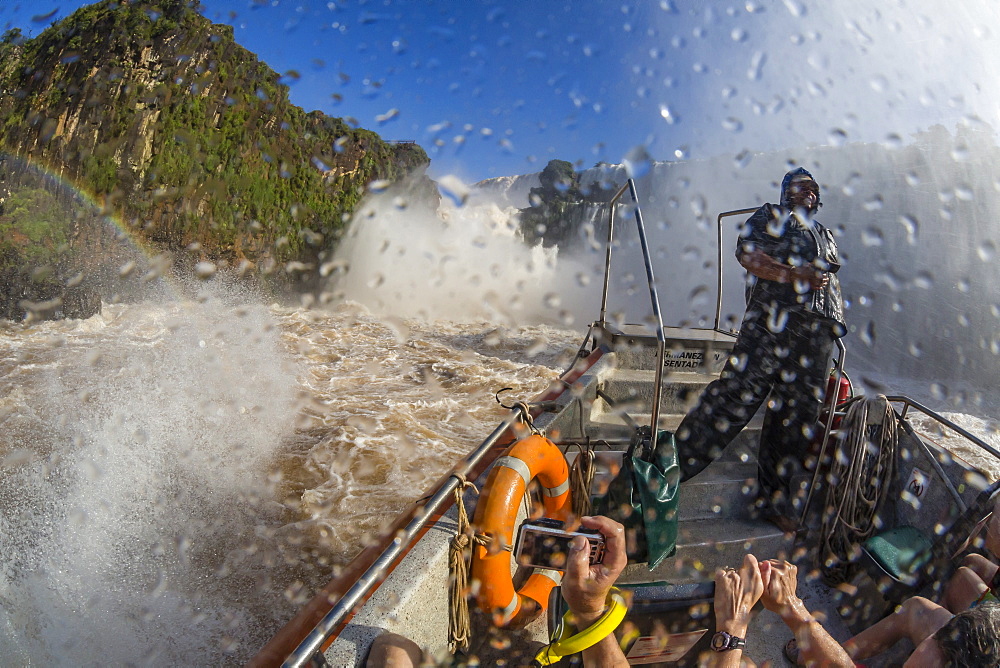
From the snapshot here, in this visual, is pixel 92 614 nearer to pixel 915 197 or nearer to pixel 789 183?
pixel 789 183

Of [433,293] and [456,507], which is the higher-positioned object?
[433,293]

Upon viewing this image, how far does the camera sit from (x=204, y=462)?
271 inches

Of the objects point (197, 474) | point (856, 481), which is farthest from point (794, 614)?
point (197, 474)

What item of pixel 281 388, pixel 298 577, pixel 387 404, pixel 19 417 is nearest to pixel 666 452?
pixel 298 577

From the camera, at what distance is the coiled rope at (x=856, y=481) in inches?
100

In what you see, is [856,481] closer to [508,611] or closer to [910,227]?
[508,611]

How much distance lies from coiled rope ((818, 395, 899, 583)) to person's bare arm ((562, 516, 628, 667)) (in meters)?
1.61

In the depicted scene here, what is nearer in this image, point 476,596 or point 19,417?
point 476,596

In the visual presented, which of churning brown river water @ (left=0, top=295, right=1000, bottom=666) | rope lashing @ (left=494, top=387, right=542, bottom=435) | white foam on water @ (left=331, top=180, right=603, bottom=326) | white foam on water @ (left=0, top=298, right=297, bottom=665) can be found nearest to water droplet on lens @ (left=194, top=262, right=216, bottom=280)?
white foam on water @ (left=331, top=180, right=603, bottom=326)

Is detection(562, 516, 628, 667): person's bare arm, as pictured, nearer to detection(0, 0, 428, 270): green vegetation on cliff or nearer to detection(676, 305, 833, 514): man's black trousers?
detection(676, 305, 833, 514): man's black trousers

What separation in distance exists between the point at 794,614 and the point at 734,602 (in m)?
0.21

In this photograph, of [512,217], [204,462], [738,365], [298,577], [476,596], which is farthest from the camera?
[512,217]

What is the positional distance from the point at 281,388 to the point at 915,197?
30.3m

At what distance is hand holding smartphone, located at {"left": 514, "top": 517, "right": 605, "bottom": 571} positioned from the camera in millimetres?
1471
